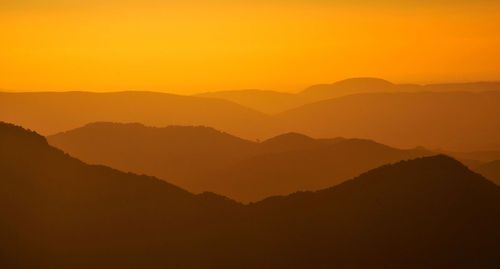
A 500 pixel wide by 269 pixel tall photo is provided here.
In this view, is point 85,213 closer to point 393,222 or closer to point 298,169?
point 393,222

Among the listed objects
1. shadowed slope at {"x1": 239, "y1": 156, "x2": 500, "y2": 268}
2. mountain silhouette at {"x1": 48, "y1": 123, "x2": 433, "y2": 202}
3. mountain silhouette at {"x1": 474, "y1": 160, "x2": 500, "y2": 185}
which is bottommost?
shadowed slope at {"x1": 239, "y1": 156, "x2": 500, "y2": 268}

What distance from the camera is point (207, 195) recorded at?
8281cm

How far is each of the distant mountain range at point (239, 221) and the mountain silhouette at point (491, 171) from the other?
73458 mm

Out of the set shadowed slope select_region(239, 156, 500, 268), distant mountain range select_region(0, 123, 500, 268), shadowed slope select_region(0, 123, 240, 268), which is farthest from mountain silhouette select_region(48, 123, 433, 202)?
shadowed slope select_region(239, 156, 500, 268)

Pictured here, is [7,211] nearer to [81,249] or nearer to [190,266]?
[81,249]

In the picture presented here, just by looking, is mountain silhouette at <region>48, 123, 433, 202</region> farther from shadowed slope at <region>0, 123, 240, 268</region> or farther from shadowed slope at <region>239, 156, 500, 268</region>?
shadowed slope at <region>239, 156, 500, 268</region>

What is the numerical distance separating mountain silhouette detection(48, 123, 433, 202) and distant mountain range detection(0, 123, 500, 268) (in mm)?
57468

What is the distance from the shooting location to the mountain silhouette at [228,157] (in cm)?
14425

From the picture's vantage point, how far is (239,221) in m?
75.6

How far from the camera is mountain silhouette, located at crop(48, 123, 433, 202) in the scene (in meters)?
144

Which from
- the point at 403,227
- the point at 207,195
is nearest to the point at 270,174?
the point at 207,195

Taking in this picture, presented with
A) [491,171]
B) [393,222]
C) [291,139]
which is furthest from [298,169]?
[393,222]

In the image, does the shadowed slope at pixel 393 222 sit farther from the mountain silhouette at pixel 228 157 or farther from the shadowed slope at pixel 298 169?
the mountain silhouette at pixel 228 157

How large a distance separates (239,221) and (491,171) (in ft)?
303
